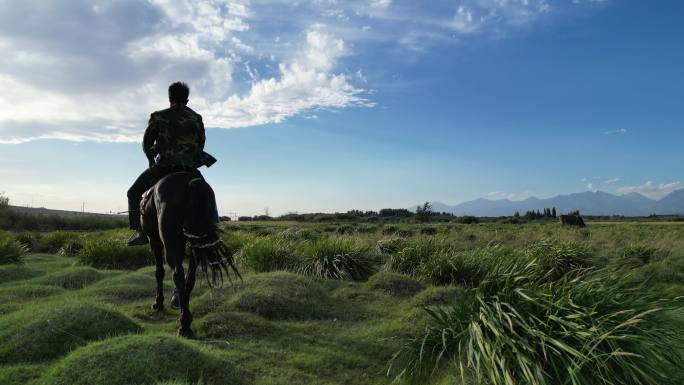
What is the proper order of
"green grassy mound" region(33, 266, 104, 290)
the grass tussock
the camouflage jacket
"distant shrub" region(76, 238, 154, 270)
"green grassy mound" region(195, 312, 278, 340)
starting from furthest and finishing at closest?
"distant shrub" region(76, 238, 154, 270), "green grassy mound" region(33, 266, 104, 290), the camouflage jacket, "green grassy mound" region(195, 312, 278, 340), the grass tussock

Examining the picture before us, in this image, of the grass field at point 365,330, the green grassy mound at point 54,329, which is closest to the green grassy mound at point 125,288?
the grass field at point 365,330

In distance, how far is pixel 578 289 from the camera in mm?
4613

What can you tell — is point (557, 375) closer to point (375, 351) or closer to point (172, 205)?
point (375, 351)

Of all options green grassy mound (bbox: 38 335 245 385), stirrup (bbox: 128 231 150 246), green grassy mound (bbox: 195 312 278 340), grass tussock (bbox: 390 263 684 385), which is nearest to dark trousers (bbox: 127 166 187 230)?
stirrup (bbox: 128 231 150 246)

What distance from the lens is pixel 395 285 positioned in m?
9.13

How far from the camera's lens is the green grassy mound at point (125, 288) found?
8250 millimetres

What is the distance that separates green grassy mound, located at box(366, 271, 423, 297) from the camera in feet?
29.1

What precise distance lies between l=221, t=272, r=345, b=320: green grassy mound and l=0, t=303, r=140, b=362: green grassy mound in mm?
1769

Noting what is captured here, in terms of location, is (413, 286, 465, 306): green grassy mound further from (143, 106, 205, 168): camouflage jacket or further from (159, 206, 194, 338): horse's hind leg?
(143, 106, 205, 168): camouflage jacket

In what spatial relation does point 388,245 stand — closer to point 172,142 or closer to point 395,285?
point 395,285

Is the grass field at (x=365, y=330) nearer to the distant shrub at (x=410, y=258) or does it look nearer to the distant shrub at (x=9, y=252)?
the distant shrub at (x=410, y=258)

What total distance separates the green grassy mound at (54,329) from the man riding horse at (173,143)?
5.48 ft

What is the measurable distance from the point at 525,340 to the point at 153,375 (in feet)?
10.4

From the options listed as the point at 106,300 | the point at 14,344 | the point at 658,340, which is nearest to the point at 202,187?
the point at 14,344
